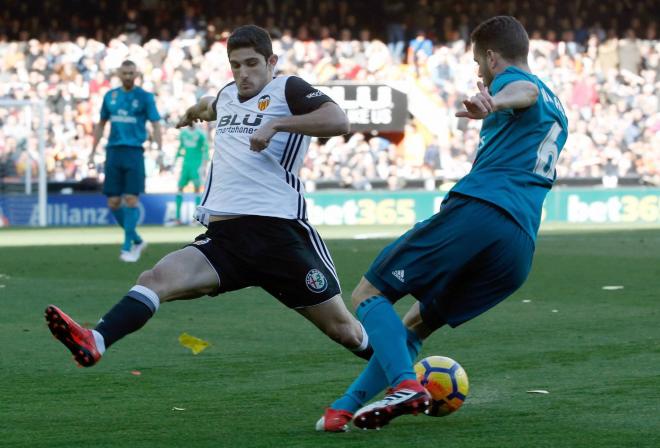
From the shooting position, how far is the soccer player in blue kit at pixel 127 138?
1547 cm

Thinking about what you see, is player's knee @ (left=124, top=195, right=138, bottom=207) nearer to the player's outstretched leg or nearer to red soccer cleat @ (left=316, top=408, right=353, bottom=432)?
the player's outstretched leg

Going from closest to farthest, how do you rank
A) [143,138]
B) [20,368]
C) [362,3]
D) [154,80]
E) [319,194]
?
[20,368] → [143,138] → [319,194] → [154,80] → [362,3]

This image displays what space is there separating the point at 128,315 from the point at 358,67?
87.9 ft

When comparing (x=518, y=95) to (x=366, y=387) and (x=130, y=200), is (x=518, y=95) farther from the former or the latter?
(x=130, y=200)

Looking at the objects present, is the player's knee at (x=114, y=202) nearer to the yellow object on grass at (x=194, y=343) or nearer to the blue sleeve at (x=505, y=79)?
the yellow object on grass at (x=194, y=343)

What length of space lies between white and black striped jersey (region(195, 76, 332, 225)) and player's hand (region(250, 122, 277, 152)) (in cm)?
40

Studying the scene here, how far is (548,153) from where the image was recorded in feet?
18.0

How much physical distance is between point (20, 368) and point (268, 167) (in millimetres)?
2169

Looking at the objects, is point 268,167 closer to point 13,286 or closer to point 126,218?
point 13,286

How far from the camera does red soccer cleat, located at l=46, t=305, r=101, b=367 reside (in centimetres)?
541

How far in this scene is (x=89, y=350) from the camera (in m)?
5.49

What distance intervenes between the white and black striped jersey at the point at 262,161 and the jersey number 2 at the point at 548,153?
120 cm

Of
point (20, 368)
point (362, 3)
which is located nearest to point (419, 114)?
point (362, 3)

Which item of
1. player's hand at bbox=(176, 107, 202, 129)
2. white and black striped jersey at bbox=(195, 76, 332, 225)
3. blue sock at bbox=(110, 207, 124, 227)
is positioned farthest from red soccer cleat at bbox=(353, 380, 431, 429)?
blue sock at bbox=(110, 207, 124, 227)
